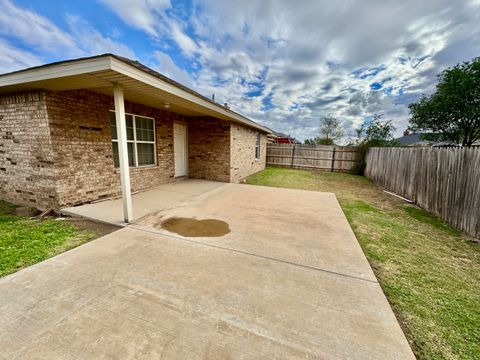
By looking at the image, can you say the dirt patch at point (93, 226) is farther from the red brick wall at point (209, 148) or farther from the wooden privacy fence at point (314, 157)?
the wooden privacy fence at point (314, 157)

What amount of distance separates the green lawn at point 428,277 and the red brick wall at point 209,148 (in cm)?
523

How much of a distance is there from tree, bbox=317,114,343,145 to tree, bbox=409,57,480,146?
10.5 meters

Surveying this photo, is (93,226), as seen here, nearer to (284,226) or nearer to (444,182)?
(284,226)

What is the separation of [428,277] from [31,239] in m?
6.02

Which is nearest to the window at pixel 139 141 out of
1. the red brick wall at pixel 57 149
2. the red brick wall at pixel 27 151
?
the red brick wall at pixel 57 149

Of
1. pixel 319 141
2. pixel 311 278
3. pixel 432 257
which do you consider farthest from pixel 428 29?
pixel 319 141

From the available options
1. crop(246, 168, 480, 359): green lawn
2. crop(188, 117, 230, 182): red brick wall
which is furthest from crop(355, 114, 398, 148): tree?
crop(188, 117, 230, 182): red brick wall

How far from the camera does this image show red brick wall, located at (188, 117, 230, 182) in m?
8.54

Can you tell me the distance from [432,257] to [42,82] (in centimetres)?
746

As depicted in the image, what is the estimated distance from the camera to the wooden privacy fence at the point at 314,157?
1468 cm

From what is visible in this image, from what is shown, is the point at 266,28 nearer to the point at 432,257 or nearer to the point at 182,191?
the point at 182,191

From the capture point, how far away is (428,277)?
2.69 m

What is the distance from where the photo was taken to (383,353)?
5.19 feet

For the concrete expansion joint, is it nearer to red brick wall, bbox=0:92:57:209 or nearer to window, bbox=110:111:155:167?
red brick wall, bbox=0:92:57:209
